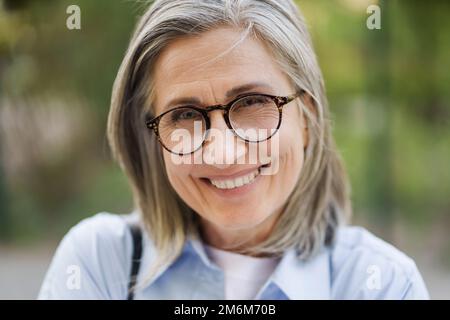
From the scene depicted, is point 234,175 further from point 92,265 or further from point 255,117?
point 92,265

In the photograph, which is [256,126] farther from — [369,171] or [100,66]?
[369,171]

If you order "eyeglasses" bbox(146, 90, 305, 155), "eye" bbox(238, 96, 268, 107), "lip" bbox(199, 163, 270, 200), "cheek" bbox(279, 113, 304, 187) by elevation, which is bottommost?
"lip" bbox(199, 163, 270, 200)

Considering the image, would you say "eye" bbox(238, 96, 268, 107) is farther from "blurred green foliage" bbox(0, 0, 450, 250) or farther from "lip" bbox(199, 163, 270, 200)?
"blurred green foliage" bbox(0, 0, 450, 250)

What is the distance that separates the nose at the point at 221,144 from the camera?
3.04ft

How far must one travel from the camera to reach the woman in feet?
3.03

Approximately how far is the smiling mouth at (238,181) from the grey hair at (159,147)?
0.14 m

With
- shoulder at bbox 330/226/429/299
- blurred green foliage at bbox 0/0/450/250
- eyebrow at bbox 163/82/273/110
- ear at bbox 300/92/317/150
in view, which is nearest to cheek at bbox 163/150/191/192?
eyebrow at bbox 163/82/273/110

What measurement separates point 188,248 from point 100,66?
3.41 feet

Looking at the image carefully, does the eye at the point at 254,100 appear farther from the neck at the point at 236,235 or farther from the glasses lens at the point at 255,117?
the neck at the point at 236,235

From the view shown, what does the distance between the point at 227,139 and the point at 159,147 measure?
0.20 metres

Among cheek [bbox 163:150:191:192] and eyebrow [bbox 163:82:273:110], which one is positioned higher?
eyebrow [bbox 163:82:273:110]

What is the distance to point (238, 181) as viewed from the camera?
3.19ft
